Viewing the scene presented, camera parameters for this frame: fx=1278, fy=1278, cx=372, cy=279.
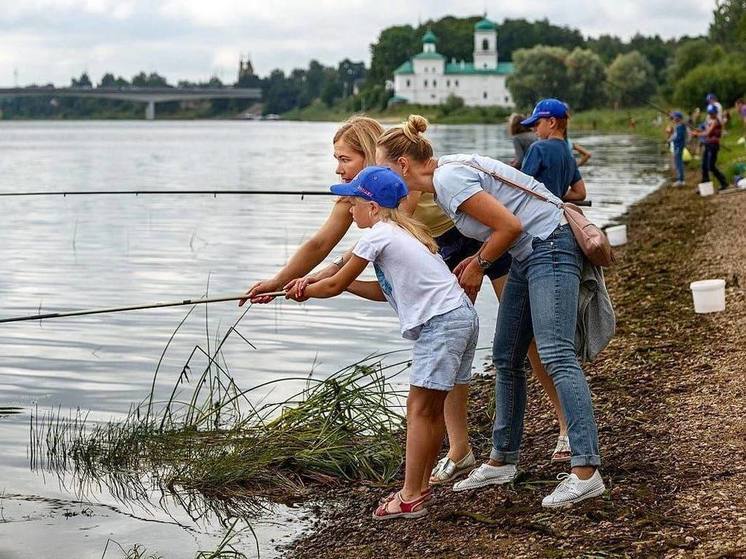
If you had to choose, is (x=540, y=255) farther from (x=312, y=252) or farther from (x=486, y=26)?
(x=486, y=26)

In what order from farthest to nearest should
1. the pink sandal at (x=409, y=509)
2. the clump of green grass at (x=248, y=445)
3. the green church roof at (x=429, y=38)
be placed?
the green church roof at (x=429, y=38) < the clump of green grass at (x=248, y=445) < the pink sandal at (x=409, y=509)

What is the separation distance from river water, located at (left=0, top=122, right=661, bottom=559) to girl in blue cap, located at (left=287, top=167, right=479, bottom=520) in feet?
3.60

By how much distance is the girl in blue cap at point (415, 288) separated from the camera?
5.15 meters

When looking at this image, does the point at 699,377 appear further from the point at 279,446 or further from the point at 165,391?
the point at 165,391

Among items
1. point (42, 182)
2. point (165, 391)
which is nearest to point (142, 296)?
point (165, 391)

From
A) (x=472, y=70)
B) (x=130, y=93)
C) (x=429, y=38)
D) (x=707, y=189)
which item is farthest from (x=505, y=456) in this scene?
(x=429, y=38)

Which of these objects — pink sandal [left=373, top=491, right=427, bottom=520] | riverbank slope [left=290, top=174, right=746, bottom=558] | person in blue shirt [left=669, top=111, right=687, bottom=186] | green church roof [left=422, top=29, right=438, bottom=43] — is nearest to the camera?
riverbank slope [left=290, top=174, right=746, bottom=558]

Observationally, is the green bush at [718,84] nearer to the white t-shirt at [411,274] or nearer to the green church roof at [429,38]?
the white t-shirt at [411,274]

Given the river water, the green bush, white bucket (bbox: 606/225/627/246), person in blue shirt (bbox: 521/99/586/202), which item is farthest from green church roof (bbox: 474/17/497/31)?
person in blue shirt (bbox: 521/99/586/202)

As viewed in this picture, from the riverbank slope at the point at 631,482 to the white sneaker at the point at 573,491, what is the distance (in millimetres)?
42

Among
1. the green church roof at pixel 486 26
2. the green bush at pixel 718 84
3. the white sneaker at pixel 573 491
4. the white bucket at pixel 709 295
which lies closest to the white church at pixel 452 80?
the green church roof at pixel 486 26

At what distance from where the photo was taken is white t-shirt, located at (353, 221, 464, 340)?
514cm

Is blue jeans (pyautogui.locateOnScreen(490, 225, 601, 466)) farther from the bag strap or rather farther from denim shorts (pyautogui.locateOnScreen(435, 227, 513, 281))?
denim shorts (pyautogui.locateOnScreen(435, 227, 513, 281))

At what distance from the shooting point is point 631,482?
5.52 metres
